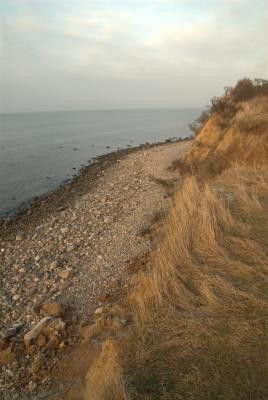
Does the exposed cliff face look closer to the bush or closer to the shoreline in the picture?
the bush

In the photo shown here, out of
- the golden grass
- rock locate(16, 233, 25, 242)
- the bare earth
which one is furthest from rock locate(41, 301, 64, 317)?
rock locate(16, 233, 25, 242)

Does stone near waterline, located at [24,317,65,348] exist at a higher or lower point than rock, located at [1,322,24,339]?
higher

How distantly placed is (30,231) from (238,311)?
8.84 meters

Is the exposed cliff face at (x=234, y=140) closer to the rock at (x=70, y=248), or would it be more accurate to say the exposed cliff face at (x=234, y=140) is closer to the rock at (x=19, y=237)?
the rock at (x=70, y=248)

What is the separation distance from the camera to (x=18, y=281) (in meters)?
8.88

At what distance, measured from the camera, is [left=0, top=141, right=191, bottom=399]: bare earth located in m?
7.59

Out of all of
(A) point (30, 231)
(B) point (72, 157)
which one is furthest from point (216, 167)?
(B) point (72, 157)

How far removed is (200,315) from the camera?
539cm

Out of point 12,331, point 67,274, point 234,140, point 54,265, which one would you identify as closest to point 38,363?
point 12,331

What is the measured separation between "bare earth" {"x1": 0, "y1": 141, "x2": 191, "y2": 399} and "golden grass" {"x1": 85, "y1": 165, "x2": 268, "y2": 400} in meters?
1.29

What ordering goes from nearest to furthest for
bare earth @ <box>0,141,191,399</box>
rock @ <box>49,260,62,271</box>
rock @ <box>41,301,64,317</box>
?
rock @ <box>41,301,64,317</box>, bare earth @ <box>0,141,191,399</box>, rock @ <box>49,260,62,271</box>

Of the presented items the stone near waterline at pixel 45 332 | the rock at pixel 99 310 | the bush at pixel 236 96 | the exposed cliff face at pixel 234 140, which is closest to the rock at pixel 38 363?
the stone near waterline at pixel 45 332

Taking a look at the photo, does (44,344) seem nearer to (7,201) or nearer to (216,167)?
(216,167)

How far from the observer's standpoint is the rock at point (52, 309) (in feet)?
23.6
